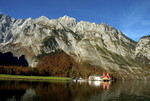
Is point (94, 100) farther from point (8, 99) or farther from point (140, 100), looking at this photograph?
point (8, 99)

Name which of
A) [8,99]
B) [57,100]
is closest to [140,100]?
[57,100]

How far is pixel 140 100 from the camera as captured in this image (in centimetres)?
7212

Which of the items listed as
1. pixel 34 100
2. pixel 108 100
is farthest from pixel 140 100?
pixel 34 100

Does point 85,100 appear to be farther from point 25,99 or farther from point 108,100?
point 25,99

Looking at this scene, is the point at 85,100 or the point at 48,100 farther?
the point at 85,100

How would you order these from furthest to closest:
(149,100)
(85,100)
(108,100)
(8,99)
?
(149,100) → (108,100) → (85,100) → (8,99)

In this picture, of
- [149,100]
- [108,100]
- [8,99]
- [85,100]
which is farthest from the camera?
[149,100]

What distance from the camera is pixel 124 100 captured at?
Answer: 2753 inches

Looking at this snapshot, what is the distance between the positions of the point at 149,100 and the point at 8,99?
55412mm

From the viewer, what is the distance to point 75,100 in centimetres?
6256

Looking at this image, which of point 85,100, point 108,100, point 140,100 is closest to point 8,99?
point 85,100

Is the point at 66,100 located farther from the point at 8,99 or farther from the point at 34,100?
the point at 8,99

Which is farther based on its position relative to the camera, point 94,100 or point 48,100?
point 94,100

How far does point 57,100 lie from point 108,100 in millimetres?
20719
